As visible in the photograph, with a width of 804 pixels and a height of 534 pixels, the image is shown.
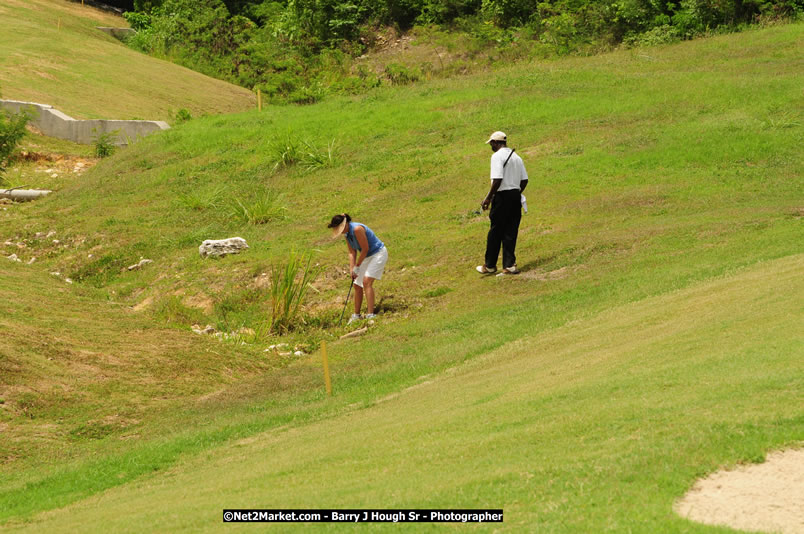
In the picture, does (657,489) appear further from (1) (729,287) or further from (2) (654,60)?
(2) (654,60)

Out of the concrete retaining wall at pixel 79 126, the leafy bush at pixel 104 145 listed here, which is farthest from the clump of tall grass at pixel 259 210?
the concrete retaining wall at pixel 79 126

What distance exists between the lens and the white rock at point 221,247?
773 inches

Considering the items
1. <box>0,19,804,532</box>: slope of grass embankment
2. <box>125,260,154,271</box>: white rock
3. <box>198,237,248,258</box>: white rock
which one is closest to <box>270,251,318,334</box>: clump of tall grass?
<box>0,19,804,532</box>: slope of grass embankment

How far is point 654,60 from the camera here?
2916 cm

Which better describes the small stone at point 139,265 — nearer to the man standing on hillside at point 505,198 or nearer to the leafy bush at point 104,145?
the man standing on hillside at point 505,198

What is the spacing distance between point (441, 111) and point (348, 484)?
67.9 feet

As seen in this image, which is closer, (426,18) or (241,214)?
(241,214)

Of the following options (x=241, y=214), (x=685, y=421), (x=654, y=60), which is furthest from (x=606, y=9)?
(x=685, y=421)

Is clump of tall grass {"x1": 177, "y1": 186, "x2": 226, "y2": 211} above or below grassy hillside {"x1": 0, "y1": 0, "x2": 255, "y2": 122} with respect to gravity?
below

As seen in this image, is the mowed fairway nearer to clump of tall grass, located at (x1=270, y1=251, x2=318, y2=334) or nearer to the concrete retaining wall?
clump of tall grass, located at (x1=270, y1=251, x2=318, y2=334)

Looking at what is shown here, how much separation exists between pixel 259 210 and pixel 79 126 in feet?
47.0

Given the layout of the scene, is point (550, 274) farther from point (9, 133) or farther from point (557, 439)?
point (9, 133)

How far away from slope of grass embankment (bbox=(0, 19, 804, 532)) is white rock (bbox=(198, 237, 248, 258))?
0.75 ft

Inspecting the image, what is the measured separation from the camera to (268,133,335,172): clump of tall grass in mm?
24781
